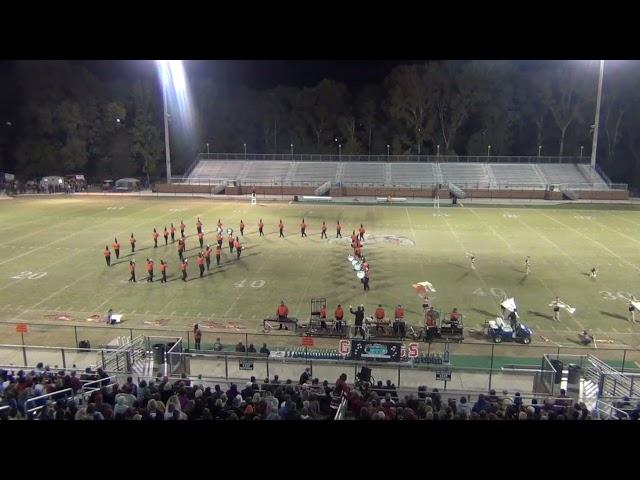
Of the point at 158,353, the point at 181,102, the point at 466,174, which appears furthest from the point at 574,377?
the point at 181,102

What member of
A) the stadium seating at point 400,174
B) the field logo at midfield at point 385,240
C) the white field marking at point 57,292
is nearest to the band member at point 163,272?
the white field marking at point 57,292

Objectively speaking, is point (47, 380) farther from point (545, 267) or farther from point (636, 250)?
point (636, 250)

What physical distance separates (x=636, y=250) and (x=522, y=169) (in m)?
32.6

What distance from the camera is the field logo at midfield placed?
94.8ft

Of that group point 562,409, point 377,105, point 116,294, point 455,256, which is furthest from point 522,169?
point 562,409

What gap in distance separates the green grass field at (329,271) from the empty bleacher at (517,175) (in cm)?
1662

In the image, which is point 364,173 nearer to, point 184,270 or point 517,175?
point 517,175

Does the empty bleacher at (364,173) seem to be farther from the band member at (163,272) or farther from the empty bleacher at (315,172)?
the band member at (163,272)

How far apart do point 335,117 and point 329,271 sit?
53409 mm

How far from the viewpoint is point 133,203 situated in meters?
47.1

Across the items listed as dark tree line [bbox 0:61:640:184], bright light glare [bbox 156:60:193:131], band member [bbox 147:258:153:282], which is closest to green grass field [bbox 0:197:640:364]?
band member [bbox 147:258:153:282]

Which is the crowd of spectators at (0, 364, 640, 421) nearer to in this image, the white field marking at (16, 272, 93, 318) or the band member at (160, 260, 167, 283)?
the white field marking at (16, 272, 93, 318)

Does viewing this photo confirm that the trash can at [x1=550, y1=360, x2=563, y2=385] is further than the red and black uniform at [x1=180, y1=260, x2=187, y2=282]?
No

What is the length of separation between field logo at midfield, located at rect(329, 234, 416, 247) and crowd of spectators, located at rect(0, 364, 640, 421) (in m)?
18.9
